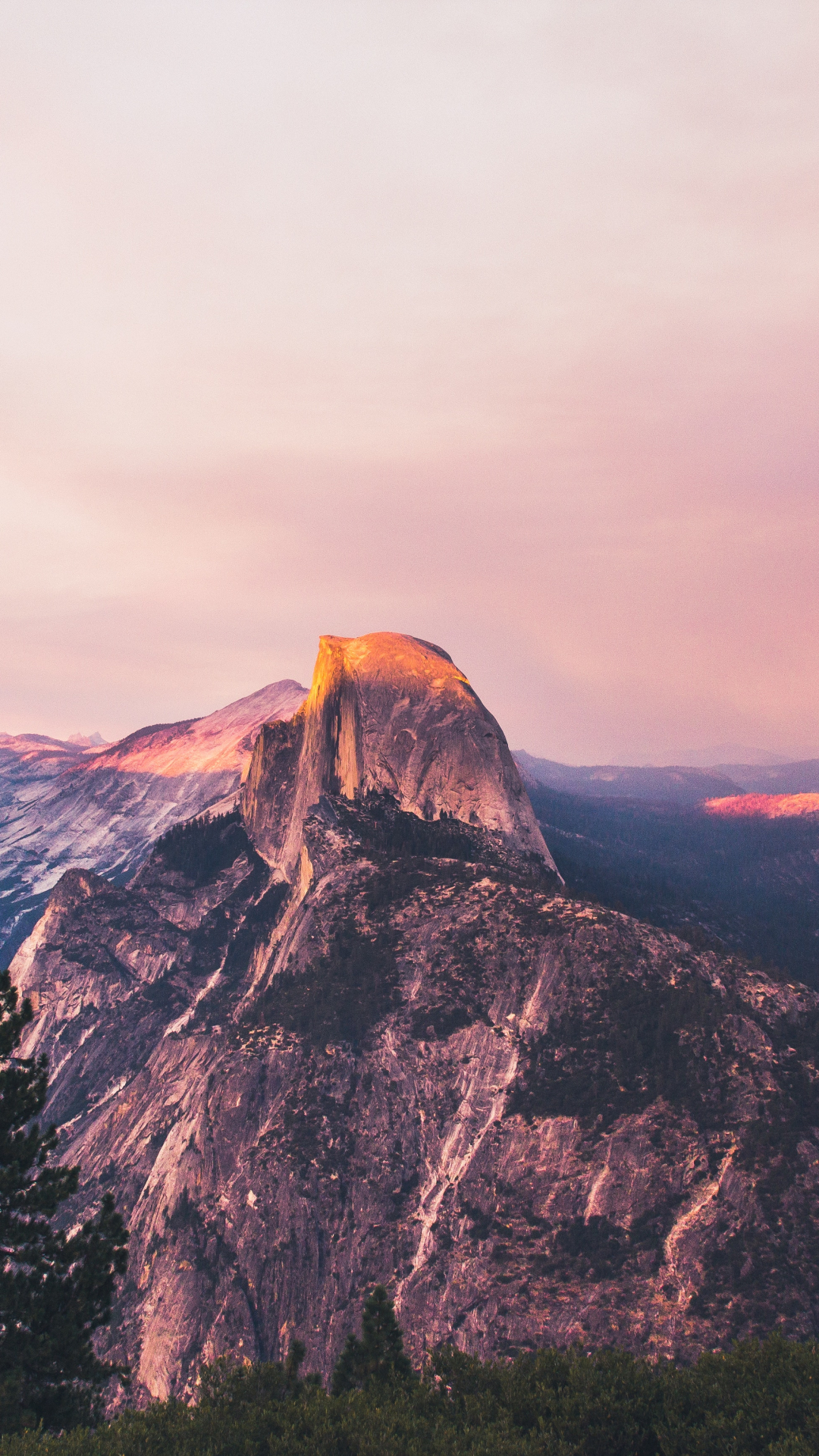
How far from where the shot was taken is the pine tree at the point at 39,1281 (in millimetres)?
43344

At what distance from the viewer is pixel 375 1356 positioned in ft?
196

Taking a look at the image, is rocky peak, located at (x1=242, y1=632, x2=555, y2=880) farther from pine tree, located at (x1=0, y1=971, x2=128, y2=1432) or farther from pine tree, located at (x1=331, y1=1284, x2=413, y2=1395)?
pine tree, located at (x1=0, y1=971, x2=128, y2=1432)

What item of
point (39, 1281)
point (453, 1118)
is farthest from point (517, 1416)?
point (453, 1118)

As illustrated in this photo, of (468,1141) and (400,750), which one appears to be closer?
(468,1141)

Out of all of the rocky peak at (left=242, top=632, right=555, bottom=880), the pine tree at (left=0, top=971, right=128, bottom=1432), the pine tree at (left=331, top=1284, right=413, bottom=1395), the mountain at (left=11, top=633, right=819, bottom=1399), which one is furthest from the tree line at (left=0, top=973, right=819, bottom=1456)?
the rocky peak at (left=242, top=632, right=555, bottom=880)

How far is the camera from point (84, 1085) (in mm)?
160250

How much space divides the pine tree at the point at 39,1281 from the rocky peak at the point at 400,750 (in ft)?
372

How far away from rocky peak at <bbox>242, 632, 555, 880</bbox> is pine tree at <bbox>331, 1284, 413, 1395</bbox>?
95.6 meters

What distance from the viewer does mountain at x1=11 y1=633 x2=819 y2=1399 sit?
262ft

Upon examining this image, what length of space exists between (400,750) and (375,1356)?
116239 millimetres

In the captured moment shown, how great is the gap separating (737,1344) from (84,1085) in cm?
14543

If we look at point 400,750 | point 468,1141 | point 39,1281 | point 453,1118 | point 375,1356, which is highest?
point 400,750

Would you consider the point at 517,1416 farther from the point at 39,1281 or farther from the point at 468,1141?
the point at 468,1141

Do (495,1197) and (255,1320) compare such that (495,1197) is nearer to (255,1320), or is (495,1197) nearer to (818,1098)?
(255,1320)
